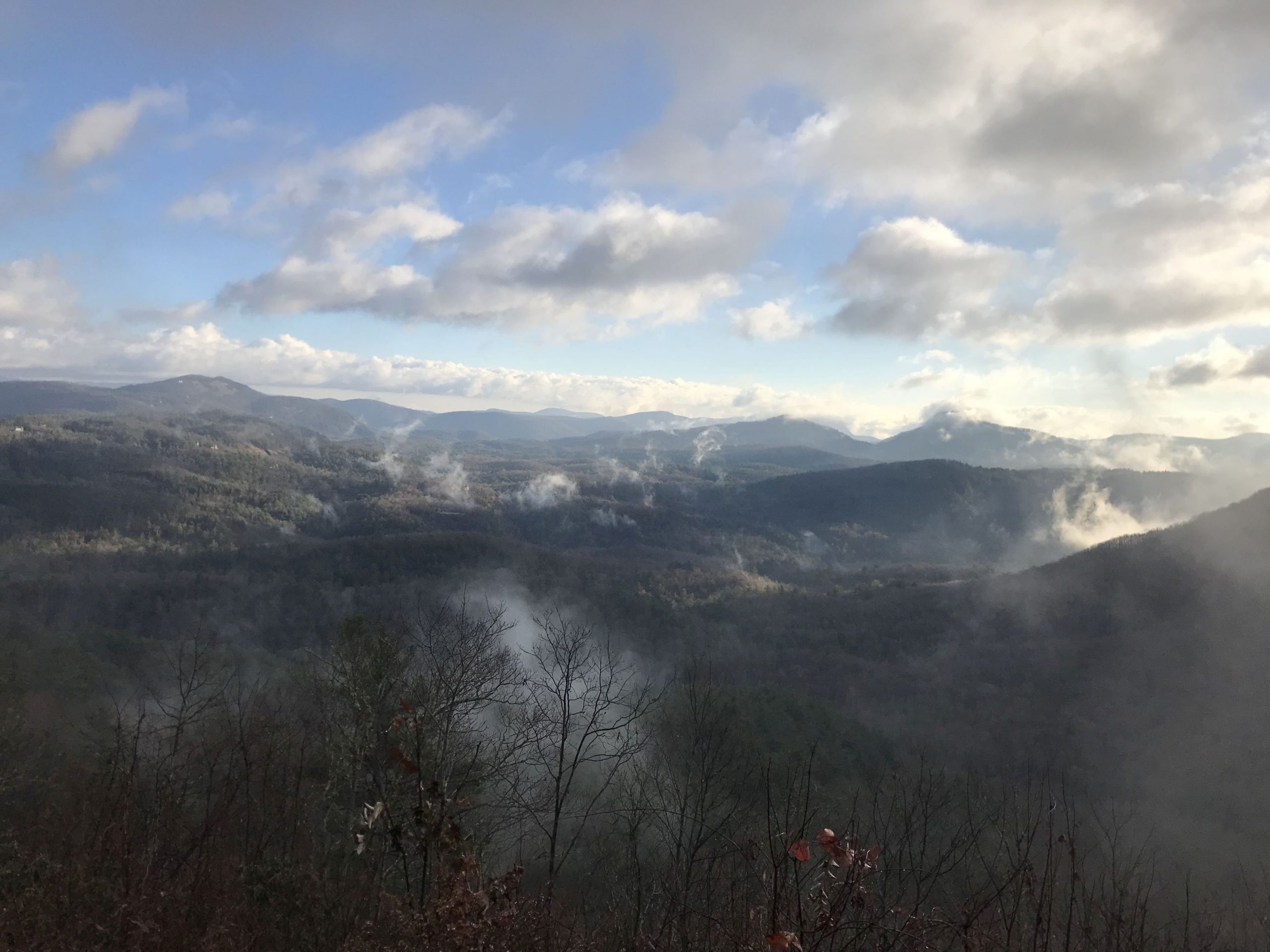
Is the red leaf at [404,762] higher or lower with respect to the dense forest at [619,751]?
higher

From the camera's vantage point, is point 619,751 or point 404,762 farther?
point 619,751

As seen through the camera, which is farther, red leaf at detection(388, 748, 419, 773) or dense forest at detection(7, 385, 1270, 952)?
dense forest at detection(7, 385, 1270, 952)

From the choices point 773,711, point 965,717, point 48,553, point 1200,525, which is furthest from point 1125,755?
point 48,553

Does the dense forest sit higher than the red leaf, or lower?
lower

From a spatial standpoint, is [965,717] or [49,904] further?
[965,717]

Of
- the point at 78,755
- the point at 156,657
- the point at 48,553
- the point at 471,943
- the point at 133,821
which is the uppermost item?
the point at 471,943

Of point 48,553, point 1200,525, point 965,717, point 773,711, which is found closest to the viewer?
point 773,711

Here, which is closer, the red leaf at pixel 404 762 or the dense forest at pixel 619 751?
the red leaf at pixel 404 762

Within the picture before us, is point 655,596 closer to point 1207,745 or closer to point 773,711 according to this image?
point 773,711
